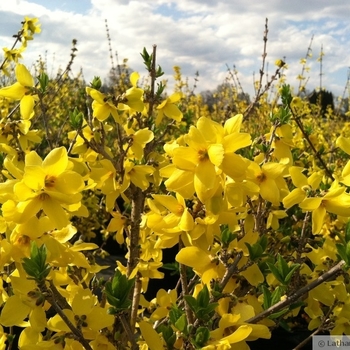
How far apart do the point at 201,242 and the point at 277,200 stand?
25cm

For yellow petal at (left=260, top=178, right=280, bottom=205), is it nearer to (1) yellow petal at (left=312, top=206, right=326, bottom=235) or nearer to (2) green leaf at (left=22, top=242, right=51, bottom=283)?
(1) yellow petal at (left=312, top=206, right=326, bottom=235)

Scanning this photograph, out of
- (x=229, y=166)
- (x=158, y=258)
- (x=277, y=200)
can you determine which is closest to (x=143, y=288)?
(x=158, y=258)

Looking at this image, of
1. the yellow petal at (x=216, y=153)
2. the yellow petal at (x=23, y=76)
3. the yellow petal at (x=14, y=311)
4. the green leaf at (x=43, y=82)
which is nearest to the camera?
the yellow petal at (x=216, y=153)

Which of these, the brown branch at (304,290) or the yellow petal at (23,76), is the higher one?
the yellow petal at (23,76)

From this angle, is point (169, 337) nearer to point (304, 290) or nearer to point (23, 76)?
point (304, 290)

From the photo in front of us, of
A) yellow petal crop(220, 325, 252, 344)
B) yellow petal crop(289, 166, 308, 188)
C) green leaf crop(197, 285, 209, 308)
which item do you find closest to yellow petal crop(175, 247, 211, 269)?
green leaf crop(197, 285, 209, 308)

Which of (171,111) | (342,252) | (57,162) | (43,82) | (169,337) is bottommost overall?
(169,337)

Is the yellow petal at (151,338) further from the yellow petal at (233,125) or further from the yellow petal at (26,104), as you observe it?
the yellow petal at (26,104)

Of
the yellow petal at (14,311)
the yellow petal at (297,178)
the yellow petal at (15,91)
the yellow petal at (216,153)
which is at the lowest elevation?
the yellow petal at (14,311)

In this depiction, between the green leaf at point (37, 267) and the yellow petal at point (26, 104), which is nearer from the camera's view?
the green leaf at point (37, 267)

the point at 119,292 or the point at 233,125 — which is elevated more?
the point at 233,125

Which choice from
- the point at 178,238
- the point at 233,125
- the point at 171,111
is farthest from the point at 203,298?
the point at 171,111

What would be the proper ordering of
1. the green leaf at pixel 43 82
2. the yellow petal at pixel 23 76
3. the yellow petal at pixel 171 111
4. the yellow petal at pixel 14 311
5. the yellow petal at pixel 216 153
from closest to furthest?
1. the yellow petal at pixel 216 153
2. the yellow petal at pixel 14 311
3. the yellow petal at pixel 23 76
4. the green leaf at pixel 43 82
5. the yellow petal at pixel 171 111

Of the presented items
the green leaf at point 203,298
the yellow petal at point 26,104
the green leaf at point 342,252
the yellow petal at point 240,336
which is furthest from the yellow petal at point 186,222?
the yellow petal at point 26,104
